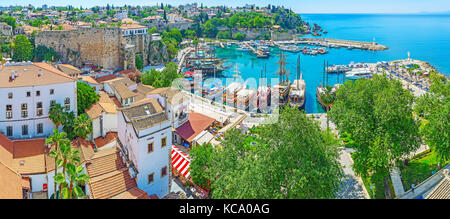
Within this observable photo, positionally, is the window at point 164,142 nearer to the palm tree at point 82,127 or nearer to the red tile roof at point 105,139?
the palm tree at point 82,127

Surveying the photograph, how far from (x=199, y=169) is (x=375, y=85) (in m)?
10.3

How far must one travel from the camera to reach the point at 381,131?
53.9 feet

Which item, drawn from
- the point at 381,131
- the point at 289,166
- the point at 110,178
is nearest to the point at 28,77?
the point at 110,178

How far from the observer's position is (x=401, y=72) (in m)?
50.8

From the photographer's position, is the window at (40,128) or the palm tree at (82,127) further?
the window at (40,128)

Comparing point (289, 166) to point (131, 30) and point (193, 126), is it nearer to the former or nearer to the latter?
point (193, 126)

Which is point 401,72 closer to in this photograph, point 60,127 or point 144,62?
point 144,62

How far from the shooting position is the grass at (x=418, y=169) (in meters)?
17.0

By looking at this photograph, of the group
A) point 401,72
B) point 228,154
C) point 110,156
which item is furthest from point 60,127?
point 401,72

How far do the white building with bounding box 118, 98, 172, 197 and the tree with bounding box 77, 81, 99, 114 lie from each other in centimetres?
656

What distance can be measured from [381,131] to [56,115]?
1662 centimetres

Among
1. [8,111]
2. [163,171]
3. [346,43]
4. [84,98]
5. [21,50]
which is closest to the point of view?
[163,171]

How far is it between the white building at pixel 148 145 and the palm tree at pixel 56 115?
4.91 m

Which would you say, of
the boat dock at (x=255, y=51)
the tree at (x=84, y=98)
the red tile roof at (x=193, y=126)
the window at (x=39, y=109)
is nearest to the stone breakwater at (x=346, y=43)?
the boat dock at (x=255, y=51)
